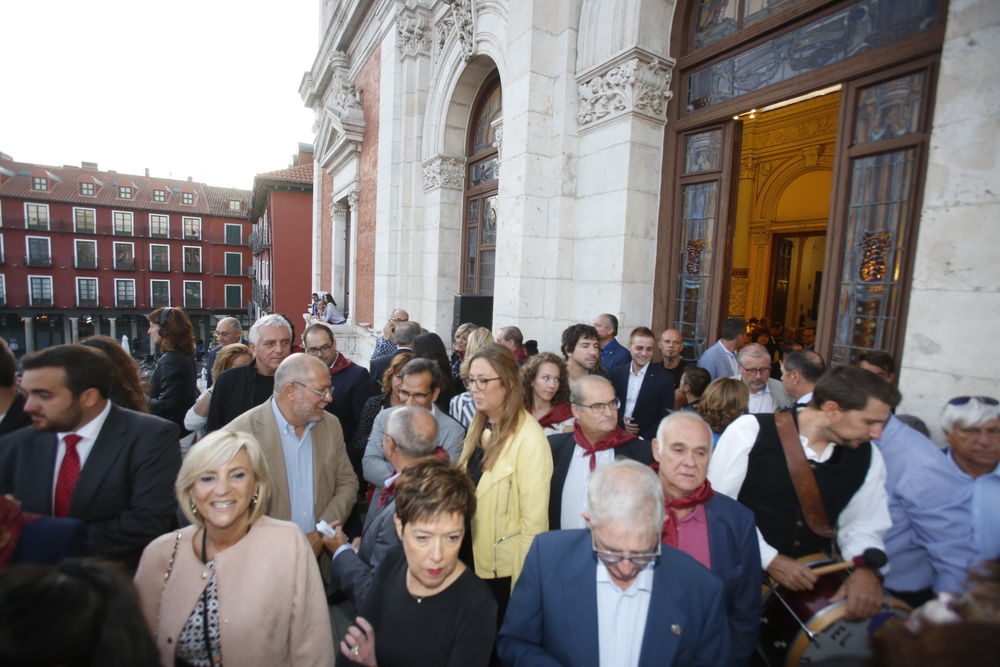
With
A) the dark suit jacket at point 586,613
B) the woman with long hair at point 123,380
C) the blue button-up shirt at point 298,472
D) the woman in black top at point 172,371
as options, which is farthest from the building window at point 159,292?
the dark suit jacket at point 586,613

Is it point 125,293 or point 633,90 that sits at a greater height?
point 633,90

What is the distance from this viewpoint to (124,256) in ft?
126

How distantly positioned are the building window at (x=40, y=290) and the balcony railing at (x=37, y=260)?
1.04m

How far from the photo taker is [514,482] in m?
2.29

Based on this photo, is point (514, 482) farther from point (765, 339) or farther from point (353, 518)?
point (765, 339)

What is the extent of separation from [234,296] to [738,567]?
49198 millimetres

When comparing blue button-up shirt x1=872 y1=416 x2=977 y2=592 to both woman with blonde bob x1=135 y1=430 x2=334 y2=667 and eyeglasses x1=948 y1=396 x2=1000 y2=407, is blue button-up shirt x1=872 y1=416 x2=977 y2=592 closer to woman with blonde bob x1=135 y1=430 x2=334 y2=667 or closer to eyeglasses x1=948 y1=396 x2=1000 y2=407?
eyeglasses x1=948 y1=396 x2=1000 y2=407

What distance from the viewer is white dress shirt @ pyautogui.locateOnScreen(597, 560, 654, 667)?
1626 millimetres

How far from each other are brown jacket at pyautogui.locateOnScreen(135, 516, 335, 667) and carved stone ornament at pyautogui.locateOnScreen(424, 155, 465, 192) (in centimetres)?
826

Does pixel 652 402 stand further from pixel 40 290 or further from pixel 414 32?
pixel 40 290

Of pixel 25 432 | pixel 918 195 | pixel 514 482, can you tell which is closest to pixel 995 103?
pixel 918 195

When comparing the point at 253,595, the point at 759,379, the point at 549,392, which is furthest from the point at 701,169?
the point at 253,595

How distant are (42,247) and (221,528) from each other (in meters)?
49.0

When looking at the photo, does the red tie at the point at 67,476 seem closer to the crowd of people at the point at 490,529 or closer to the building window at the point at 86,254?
the crowd of people at the point at 490,529
